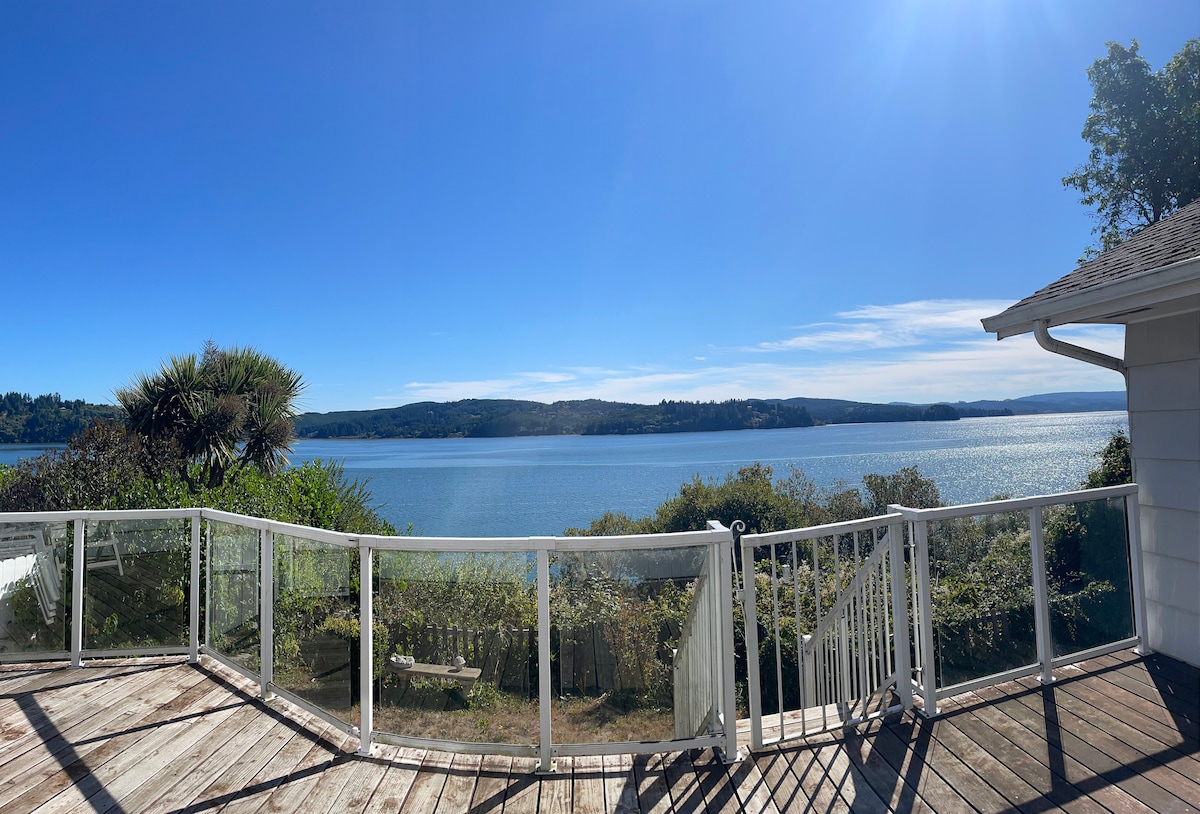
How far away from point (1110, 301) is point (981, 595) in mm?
1650

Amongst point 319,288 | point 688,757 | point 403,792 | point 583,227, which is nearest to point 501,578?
point 403,792

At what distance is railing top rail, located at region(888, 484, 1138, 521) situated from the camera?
9.72 feet

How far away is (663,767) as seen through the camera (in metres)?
2.46

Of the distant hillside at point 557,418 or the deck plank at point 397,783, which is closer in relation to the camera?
the deck plank at point 397,783

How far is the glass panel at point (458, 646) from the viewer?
2.56 metres

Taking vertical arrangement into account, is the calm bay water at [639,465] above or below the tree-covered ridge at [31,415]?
below

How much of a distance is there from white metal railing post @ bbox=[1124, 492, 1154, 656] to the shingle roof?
128cm

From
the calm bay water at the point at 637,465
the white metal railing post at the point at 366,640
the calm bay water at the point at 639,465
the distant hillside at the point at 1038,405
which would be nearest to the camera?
the white metal railing post at the point at 366,640

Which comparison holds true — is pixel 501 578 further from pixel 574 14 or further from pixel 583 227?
pixel 583 227

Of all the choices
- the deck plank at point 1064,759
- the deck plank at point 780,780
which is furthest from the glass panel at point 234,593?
the deck plank at point 1064,759

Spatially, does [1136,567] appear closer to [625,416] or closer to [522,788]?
[522,788]

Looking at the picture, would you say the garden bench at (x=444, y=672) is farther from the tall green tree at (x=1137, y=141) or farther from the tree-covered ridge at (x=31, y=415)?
the tall green tree at (x=1137, y=141)

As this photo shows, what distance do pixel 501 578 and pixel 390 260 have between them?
1807 cm

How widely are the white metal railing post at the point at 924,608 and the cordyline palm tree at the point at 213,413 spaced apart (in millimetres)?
9455
